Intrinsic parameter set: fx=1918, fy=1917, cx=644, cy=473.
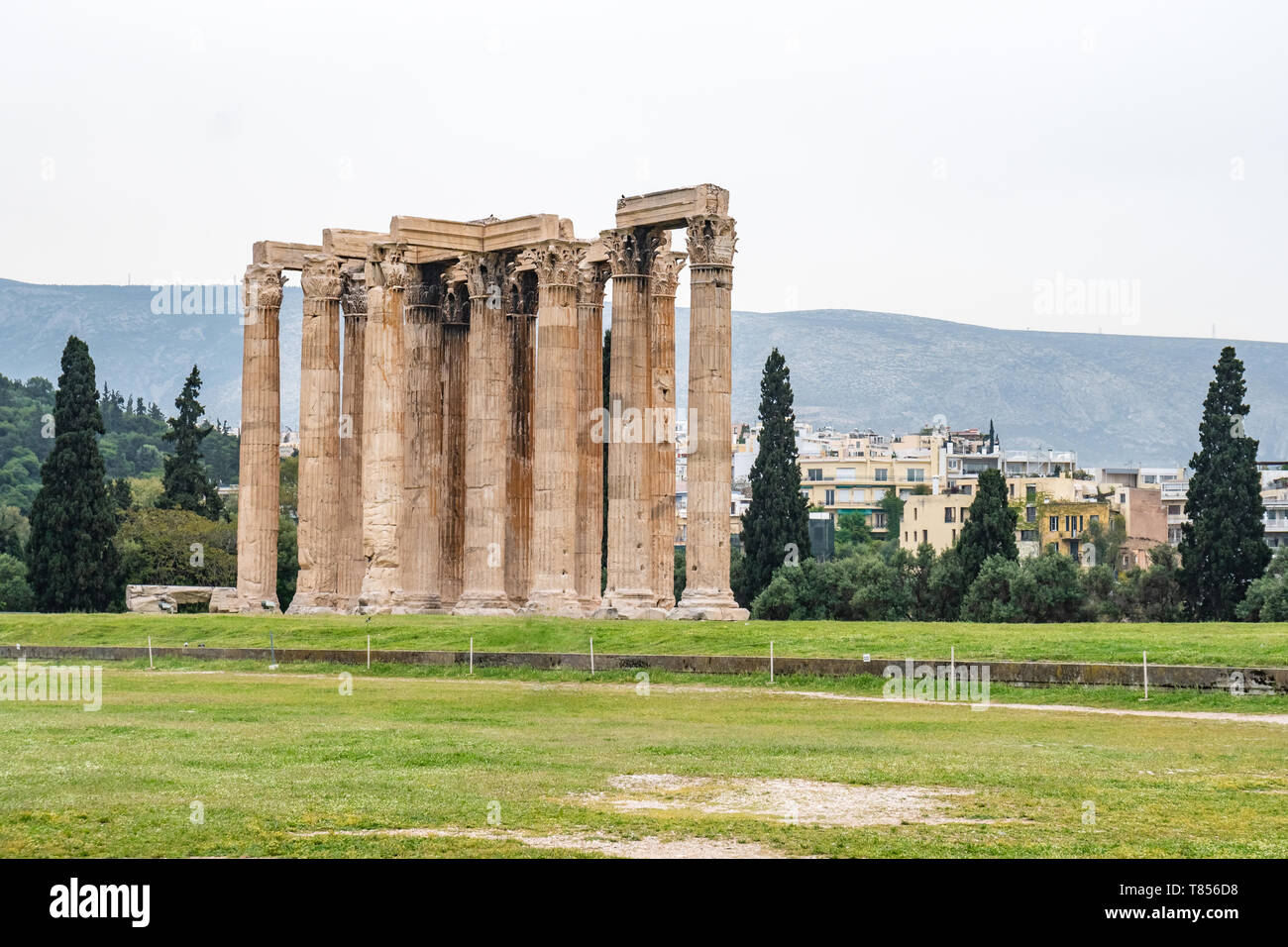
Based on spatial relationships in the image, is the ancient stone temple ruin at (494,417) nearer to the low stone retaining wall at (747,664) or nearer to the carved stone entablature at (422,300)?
the carved stone entablature at (422,300)

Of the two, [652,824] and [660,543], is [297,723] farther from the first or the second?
[660,543]

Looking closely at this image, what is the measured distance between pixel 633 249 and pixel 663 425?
5.89 meters

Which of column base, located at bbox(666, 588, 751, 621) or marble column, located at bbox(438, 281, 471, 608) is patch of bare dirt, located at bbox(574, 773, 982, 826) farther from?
marble column, located at bbox(438, 281, 471, 608)

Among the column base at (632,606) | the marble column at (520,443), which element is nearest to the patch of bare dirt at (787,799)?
the column base at (632,606)

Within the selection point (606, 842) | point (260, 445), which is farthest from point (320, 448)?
point (606, 842)

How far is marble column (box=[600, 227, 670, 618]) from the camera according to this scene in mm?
62406

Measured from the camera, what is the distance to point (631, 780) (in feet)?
83.1

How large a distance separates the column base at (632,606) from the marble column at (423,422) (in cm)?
1003

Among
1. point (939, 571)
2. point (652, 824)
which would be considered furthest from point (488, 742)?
point (939, 571)

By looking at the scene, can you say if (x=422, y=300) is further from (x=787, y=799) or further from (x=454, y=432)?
(x=787, y=799)

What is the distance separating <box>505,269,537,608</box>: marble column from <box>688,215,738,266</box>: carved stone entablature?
10679mm

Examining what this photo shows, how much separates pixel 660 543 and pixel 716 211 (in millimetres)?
11012

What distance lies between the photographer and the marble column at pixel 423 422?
70.0m
